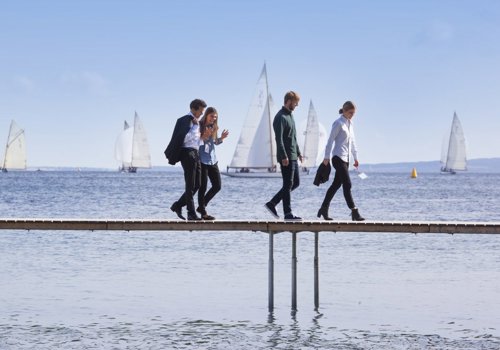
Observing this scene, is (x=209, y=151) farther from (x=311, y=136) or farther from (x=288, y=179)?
(x=311, y=136)

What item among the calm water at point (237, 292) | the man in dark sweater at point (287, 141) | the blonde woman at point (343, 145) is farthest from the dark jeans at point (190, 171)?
the calm water at point (237, 292)

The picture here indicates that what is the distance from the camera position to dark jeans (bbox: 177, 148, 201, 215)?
685 inches

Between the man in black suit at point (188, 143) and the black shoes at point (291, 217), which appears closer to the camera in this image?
the man in black suit at point (188, 143)

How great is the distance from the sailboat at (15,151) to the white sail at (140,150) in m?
24.5

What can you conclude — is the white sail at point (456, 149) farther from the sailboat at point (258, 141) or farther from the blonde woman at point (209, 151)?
the blonde woman at point (209, 151)

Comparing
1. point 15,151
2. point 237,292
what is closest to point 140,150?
point 15,151

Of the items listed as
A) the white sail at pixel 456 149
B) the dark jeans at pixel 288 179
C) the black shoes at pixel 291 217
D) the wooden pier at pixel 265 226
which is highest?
the white sail at pixel 456 149

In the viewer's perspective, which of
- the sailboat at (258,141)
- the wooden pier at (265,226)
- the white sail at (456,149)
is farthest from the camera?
the white sail at (456,149)

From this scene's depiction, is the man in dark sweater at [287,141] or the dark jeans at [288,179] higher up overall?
the man in dark sweater at [287,141]

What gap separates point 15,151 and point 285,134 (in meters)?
171

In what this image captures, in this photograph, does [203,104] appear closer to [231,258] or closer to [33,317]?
[33,317]

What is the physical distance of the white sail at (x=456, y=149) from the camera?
515 ft

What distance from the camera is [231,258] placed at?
33.0 metres

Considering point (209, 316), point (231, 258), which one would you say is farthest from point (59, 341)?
point (231, 258)
